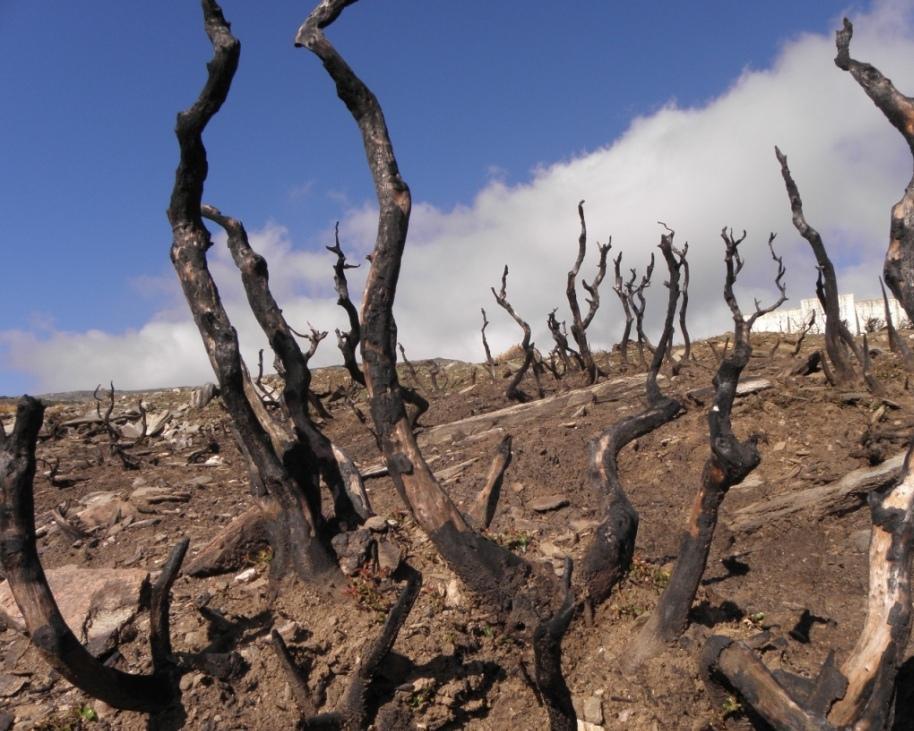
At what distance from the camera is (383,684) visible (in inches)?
203

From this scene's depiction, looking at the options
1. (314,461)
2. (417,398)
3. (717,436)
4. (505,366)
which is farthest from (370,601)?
(505,366)

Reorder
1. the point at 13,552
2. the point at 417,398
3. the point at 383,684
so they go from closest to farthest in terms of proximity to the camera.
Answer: the point at 13,552 → the point at 383,684 → the point at 417,398

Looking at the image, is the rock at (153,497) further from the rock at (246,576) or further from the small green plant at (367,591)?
the small green plant at (367,591)

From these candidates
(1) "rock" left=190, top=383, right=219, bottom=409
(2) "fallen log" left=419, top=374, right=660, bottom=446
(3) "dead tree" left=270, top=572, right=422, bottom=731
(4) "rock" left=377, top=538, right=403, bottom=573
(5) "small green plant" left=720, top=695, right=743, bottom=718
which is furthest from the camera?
(1) "rock" left=190, top=383, right=219, bottom=409

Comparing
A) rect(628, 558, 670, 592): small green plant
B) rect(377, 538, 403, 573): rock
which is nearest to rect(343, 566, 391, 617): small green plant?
rect(377, 538, 403, 573): rock

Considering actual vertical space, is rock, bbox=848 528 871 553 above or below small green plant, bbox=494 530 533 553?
below

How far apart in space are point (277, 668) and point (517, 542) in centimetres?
232

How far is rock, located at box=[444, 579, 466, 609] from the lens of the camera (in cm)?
580

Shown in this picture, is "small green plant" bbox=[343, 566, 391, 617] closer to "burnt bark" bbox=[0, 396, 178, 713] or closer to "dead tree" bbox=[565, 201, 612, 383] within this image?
"burnt bark" bbox=[0, 396, 178, 713]

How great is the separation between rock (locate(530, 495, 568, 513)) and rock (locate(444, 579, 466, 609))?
283 cm

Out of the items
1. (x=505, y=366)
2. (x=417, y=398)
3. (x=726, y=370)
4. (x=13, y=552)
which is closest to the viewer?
(x=13, y=552)

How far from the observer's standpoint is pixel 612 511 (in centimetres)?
620

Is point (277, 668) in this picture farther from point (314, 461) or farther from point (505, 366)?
point (505, 366)

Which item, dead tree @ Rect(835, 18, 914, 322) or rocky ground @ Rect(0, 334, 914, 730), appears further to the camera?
rocky ground @ Rect(0, 334, 914, 730)
